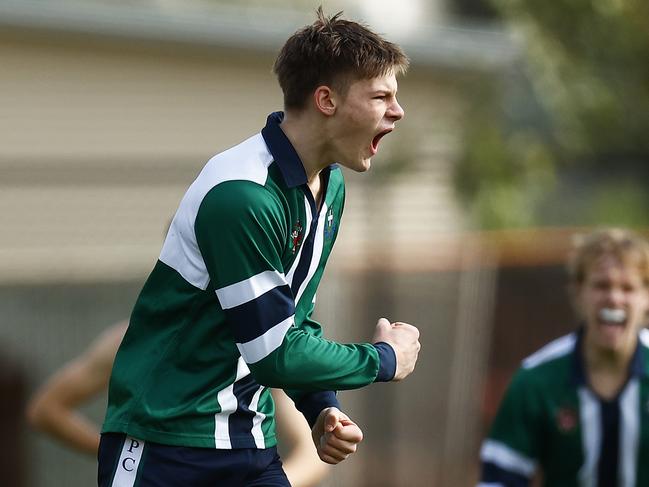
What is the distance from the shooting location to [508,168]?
14461 millimetres

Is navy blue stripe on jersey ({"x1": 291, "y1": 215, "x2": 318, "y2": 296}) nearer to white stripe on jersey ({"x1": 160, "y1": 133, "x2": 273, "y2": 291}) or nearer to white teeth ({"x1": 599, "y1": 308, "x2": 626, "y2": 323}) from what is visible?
white stripe on jersey ({"x1": 160, "y1": 133, "x2": 273, "y2": 291})

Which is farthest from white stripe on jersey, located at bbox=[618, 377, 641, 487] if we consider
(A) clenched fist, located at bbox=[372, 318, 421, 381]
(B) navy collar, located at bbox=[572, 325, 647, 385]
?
(A) clenched fist, located at bbox=[372, 318, 421, 381]

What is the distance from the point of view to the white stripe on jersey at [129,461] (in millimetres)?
3848

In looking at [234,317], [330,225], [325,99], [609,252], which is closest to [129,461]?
[234,317]

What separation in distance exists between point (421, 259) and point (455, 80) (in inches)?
168

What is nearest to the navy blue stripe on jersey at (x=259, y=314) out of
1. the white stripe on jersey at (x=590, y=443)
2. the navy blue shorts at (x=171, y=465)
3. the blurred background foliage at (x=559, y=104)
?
the navy blue shorts at (x=171, y=465)

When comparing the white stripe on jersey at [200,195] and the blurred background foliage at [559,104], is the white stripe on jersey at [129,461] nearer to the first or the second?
the white stripe on jersey at [200,195]

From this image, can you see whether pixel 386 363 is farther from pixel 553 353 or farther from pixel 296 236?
pixel 553 353

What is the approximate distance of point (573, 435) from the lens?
570 centimetres

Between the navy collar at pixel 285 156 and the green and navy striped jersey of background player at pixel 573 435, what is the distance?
7.56ft

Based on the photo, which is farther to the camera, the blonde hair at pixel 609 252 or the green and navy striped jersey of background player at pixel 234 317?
the blonde hair at pixel 609 252

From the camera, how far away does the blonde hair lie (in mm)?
5844

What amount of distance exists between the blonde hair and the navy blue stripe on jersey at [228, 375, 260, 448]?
95.0 inches

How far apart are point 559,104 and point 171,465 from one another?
10.9 metres
